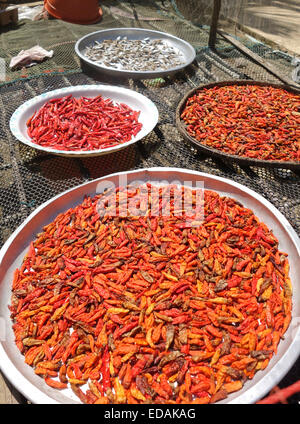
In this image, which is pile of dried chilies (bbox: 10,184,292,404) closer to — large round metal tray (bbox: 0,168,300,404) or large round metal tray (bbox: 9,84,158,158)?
large round metal tray (bbox: 0,168,300,404)

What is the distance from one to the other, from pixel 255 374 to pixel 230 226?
1.06 m

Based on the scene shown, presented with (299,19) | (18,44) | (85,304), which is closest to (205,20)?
(299,19)

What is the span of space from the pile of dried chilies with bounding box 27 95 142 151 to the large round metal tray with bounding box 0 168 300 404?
0.73 metres

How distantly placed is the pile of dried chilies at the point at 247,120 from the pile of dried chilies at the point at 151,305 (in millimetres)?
1071

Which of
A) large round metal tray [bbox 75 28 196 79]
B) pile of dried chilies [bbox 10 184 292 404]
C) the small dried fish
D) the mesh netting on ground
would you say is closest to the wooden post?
the mesh netting on ground

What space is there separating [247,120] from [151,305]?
267 centimetres

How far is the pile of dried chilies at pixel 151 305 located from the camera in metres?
1.71

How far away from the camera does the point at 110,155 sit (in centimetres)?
352

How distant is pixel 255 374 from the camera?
1.72 metres

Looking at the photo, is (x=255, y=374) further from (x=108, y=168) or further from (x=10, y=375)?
(x=108, y=168)

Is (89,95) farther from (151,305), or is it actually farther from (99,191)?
(151,305)

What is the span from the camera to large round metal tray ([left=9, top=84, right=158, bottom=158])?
299cm

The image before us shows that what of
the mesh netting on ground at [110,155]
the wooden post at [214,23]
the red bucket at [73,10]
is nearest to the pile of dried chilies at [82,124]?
the mesh netting on ground at [110,155]

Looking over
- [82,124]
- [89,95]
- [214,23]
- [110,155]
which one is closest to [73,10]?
[214,23]
